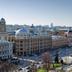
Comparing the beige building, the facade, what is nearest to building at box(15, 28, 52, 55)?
the beige building

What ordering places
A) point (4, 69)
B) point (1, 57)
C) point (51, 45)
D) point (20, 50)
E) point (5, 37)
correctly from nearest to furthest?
point (4, 69) → point (1, 57) → point (20, 50) → point (5, 37) → point (51, 45)

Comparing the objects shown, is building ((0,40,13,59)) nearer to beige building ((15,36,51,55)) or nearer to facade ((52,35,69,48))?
beige building ((15,36,51,55))

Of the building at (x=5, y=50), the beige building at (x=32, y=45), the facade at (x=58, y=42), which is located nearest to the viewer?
the building at (x=5, y=50)

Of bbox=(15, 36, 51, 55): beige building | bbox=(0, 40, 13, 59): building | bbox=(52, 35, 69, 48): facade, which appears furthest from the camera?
bbox=(52, 35, 69, 48): facade

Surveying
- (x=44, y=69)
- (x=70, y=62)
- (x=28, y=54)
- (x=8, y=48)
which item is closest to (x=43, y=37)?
(x=28, y=54)

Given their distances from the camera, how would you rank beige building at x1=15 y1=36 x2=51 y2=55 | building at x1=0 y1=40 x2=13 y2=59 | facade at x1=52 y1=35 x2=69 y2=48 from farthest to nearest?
1. facade at x1=52 y1=35 x2=69 y2=48
2. beige building at x1=15 y1=36 x2=51 y2=55
3. building at x1=0 y1=40 x2=13 y2=59

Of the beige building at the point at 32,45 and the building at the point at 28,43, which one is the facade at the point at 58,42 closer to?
the beige building at the point at 32,45

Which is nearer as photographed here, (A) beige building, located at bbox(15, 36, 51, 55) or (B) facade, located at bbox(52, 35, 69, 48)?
(A) beige building, located at bbox(15, 36, 51, 55)

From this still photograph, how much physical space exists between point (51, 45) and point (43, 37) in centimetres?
317

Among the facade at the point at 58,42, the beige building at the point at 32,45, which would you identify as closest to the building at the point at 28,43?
the beige building at the point at 32,45

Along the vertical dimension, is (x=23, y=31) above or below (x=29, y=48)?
above

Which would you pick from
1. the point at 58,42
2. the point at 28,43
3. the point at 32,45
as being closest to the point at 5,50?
the point at 28,43

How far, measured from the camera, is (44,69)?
21938 millimetres

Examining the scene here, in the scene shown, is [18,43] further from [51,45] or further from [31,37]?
[51,45]
